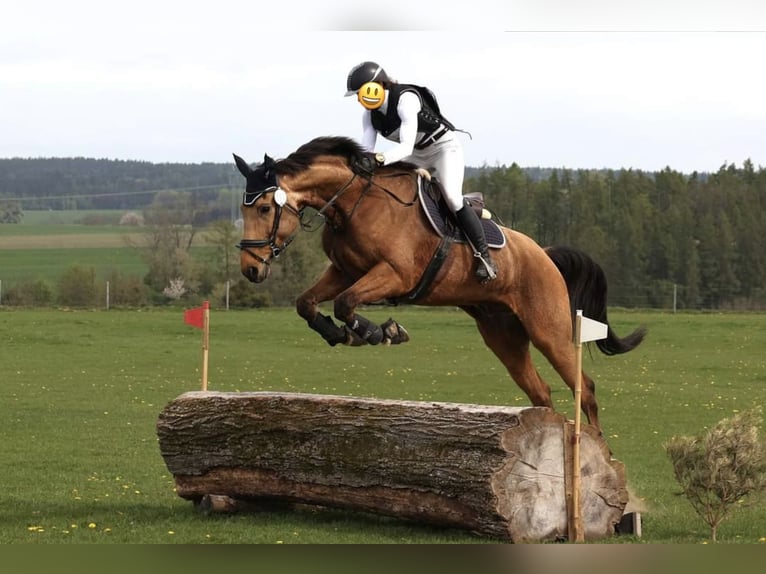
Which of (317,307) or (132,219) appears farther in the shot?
(132,219)

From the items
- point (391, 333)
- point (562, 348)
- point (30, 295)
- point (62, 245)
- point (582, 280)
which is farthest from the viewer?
point (62, 245)

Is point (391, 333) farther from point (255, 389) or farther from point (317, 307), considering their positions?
point (255, 389)

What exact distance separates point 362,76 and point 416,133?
2.02 ft

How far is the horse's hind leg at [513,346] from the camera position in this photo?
9.28 meters

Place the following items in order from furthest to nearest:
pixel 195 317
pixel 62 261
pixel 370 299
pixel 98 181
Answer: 1. pixel 98 181
2. pixel 62 261
3. pixel 195 317
4. pixel 370 299

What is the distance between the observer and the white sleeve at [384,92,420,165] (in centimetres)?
806

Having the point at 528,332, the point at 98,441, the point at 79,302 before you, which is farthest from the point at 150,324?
the point at 528,332

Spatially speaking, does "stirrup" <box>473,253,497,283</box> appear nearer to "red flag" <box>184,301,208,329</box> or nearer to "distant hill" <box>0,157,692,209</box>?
"red flag" <box>184,301,208,329</box>

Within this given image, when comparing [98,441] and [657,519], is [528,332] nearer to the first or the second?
[657,519]

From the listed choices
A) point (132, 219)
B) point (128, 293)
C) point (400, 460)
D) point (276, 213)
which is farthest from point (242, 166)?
point (132, 219)

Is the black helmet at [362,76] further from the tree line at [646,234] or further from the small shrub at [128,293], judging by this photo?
the tree line at [646,234]

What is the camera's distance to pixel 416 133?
8367mm

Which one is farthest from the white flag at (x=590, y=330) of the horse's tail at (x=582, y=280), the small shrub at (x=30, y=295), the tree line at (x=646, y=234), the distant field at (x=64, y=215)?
the distant field at (x=64, y=215)

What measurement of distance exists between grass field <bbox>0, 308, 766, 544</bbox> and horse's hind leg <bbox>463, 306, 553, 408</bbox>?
1349 mm
